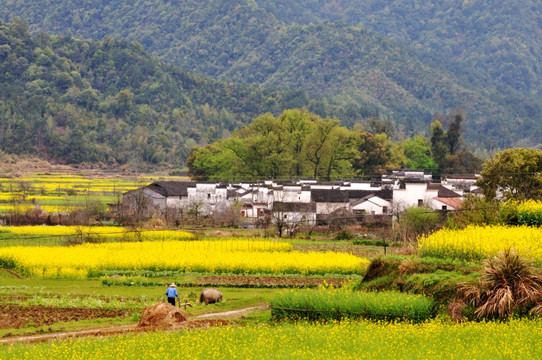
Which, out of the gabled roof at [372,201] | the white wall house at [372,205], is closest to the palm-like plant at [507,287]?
the white wall house at [372,205]

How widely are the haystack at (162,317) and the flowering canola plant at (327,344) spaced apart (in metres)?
2.67

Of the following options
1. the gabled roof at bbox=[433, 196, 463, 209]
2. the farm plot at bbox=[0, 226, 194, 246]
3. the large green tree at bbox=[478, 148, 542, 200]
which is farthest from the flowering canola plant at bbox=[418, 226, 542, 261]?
the gabled roof at bbox=[433, 196, 463, 209]

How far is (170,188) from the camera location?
86.6m

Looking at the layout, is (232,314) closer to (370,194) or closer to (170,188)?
(370,194)

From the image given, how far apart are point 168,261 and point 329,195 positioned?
38.7 m

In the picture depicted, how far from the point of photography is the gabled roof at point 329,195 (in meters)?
78.4

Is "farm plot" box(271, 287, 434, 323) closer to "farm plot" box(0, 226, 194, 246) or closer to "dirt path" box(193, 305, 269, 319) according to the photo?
"dirt path" box(193, 305, 269, 319)

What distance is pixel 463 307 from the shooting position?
21531mm

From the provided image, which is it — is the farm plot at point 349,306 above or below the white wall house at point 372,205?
below

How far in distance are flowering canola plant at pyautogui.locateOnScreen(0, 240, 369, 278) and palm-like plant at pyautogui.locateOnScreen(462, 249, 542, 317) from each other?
60.4ft

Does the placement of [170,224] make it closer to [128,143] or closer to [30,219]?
[30,219]

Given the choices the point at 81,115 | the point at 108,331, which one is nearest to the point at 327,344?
the point at 108,331

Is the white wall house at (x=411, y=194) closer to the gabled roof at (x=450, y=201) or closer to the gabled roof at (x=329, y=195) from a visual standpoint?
the gabled roof at (x=450, y=201)

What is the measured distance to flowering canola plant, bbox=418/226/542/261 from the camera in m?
24.7
